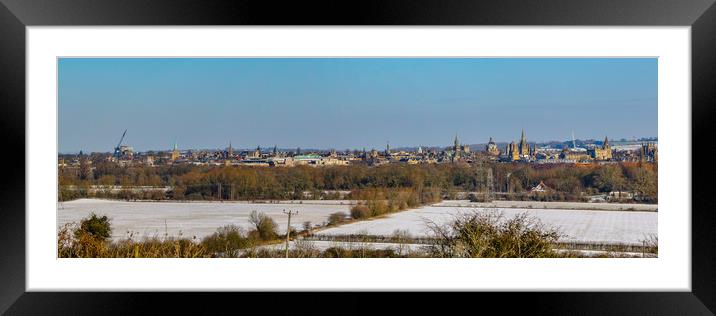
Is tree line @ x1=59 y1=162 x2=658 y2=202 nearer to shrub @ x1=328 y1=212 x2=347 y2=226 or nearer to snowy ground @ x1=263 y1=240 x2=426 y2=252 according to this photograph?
shrub @ x1=328 y1=212 x2=347 y2=226

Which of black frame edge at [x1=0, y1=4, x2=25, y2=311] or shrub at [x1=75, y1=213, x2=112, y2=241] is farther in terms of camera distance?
shrub at [x1=75, y1=213, x2=112, y2=241]

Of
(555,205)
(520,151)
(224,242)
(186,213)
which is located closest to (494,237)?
(520,151)

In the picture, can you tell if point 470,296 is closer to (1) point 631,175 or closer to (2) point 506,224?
(2) point 506,224

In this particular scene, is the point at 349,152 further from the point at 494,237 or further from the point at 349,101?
the point at 494,237

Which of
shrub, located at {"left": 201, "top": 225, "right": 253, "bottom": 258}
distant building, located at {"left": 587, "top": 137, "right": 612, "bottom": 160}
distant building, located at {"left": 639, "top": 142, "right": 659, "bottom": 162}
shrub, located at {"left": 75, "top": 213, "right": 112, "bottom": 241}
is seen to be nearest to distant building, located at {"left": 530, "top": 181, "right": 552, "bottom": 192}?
distant building, located at {"left": 587, "top": 137, "right": 612, "bottom": 160}

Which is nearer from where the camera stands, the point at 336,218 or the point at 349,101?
the point at 336,218

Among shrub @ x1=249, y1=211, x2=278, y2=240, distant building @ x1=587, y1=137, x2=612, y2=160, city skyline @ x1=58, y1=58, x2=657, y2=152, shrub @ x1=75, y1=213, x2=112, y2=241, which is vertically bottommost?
shrub @ x1=249, y1=211, x2=278, y2=240
